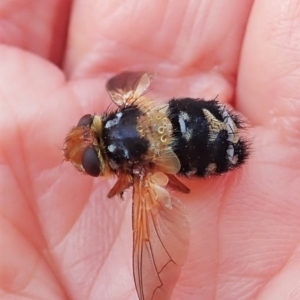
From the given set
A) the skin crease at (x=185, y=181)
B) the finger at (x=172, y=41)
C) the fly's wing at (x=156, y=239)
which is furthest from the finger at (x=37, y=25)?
the fly's wing at (x=156, y=239)

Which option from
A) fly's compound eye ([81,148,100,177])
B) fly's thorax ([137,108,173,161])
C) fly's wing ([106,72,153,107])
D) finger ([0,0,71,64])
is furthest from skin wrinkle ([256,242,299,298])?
finger ([0,0,71,64])

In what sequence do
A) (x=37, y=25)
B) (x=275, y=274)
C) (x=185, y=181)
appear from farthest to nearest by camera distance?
1. (x=37, y=25)
2. (x=185, y=181)
3. (x=275, y=274)

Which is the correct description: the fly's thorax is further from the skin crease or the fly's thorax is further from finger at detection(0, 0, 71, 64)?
finger at detection(0, 0, 71, 64)

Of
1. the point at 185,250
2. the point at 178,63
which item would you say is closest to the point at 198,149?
the point at 185,250

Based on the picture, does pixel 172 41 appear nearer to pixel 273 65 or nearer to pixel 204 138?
pixel 273 65

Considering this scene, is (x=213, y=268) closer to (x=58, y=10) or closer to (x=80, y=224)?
(x=80, y=224)

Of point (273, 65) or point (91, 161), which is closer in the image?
point (91, 161)

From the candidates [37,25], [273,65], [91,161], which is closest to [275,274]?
[91,161]
